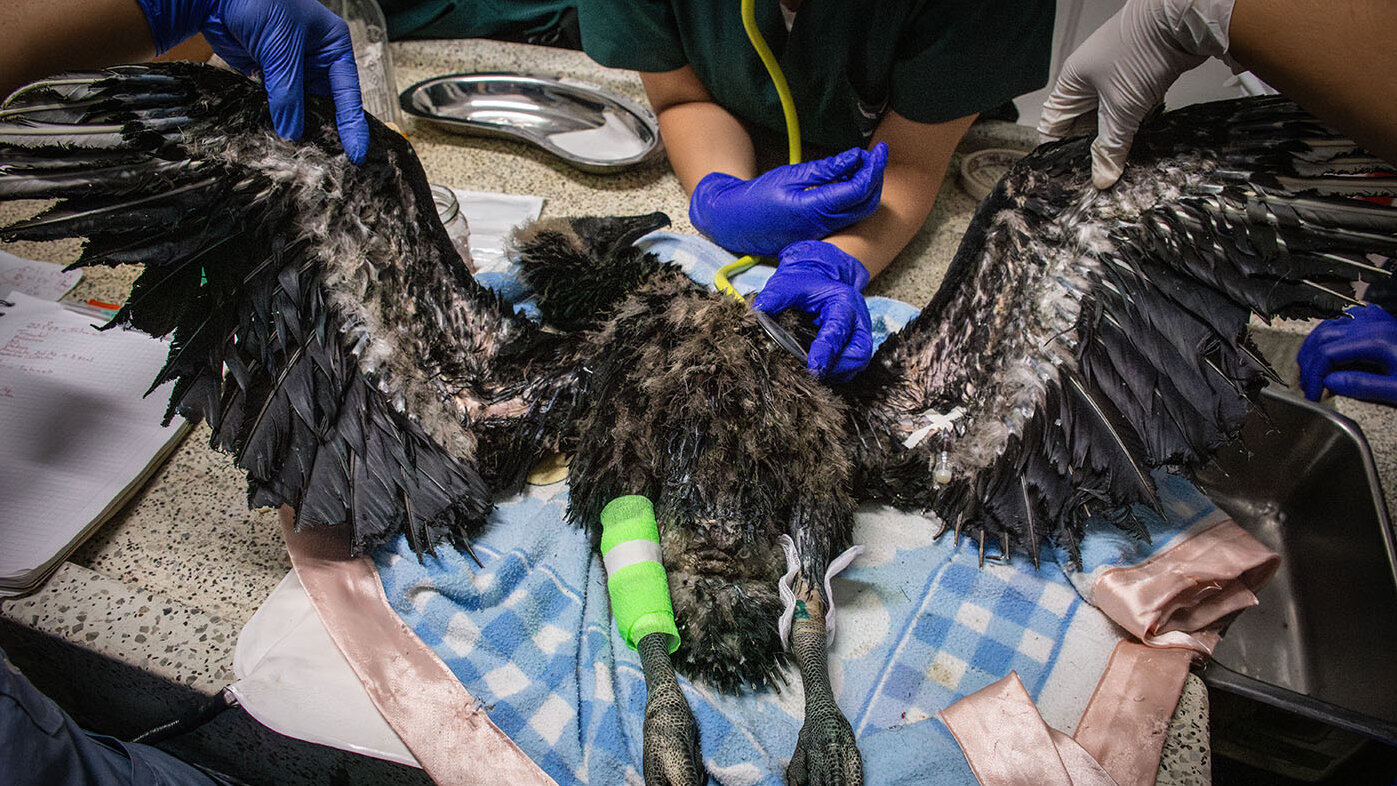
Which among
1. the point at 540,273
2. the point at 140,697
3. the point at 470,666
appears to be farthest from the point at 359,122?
the point at 140,697

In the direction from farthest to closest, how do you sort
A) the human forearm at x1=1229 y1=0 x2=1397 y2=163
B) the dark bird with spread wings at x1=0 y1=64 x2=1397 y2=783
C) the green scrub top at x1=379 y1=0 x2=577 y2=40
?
the green scrub top at x1=379 y1=0 x2=577 y2=40 → the dark bird with spread wings at x1=0 y1=64 x2=1397 y2=783 → the human forearm at x1=1229 y1=0 x2=1397 y2=163

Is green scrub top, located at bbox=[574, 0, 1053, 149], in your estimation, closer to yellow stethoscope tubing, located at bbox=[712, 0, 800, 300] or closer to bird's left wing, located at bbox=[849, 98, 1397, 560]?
yellow stethoscope tubing, located at bbox=[712, 0, 800, 300]

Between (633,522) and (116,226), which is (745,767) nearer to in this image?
(633,522)

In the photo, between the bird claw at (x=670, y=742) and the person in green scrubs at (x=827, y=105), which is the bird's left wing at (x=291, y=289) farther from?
the person in green scrubs at (x=827, y=105)

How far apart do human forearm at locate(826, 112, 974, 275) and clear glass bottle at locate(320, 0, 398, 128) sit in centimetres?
134

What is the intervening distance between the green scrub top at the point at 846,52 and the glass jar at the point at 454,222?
55 cm

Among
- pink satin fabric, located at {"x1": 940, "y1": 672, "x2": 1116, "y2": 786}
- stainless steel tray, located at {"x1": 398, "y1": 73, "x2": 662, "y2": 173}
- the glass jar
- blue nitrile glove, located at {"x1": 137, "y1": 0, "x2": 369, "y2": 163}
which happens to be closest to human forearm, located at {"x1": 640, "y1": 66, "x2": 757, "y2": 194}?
stainless steel tray, located at {"x1": 398, "y1": 73, "x2": 662, "y2": 173}

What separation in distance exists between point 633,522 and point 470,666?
300mm

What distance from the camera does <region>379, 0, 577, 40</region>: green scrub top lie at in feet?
8.40

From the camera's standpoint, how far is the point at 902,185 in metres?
1.74

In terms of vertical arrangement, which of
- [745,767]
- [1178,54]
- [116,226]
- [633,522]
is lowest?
[745,767]

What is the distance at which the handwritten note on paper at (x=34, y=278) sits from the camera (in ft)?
5.36

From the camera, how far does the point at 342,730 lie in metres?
0.98

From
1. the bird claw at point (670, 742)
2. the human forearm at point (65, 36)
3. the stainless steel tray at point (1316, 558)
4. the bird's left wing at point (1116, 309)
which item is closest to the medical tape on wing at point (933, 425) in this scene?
the bird's left wing at point (1116, 309)
